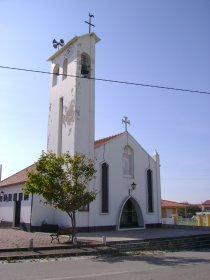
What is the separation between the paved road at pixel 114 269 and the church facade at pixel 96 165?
10863mm

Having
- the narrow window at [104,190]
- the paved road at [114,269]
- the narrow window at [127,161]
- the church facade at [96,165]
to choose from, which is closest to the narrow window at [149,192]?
the church facade at [96,165]

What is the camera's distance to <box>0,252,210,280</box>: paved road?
9.92 m

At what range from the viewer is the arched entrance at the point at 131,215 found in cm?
2858

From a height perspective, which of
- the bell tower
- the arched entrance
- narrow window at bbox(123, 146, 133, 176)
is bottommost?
the arched entrance

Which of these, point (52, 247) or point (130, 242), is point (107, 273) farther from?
point (130, 242)

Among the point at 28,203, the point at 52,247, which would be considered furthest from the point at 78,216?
the point at 52,247

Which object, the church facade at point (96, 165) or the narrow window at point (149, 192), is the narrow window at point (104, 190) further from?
the narrow window at point (149, 192)

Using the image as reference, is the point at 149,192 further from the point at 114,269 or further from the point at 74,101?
the point at 114,269

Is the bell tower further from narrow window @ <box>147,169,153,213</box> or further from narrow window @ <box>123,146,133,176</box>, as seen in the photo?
narrow window @ <box>147,169,153,213</box>

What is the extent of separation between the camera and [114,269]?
37.2 feet

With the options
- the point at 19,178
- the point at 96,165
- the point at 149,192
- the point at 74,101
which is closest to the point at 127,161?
the point at 149,192

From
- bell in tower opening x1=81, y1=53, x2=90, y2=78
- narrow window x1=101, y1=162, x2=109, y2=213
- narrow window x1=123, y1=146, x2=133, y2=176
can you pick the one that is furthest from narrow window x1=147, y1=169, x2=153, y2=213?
bell in tower opening x1=81, y1=53, x2=90, y2=78

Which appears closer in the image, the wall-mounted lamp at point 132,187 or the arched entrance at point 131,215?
the wall-mounted lamp at point 132,187

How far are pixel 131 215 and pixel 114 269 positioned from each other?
60.5 feet
